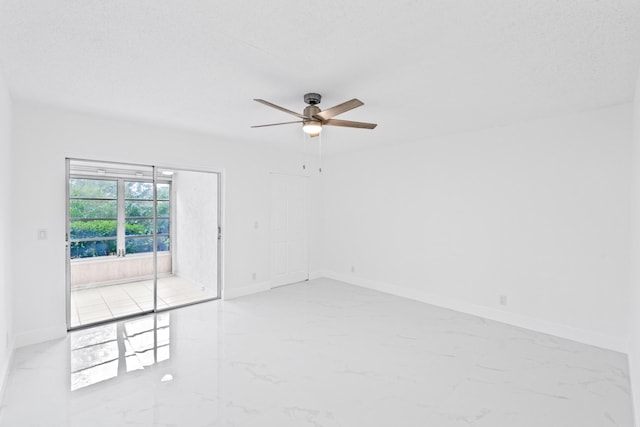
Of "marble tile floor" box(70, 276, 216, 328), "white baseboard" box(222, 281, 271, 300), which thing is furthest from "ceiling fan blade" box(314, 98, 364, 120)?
"marble tile floor" box(70, 276, 216, 328)

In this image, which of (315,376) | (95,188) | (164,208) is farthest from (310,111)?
(95,188)

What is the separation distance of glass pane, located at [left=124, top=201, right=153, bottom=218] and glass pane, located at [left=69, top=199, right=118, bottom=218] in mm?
170

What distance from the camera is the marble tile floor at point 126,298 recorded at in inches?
165

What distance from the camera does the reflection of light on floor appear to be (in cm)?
275

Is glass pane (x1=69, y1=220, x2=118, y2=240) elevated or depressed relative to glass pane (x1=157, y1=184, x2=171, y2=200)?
depressed

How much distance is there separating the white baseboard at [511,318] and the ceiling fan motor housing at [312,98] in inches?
132

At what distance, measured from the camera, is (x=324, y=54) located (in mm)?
2189

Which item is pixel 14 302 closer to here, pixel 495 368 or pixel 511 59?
pixel 495 368

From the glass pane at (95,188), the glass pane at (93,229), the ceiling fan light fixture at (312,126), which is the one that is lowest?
the glass pane at (93,229)

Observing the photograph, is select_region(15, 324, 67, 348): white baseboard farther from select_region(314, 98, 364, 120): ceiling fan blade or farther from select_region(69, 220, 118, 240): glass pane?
select_region(314, 98, 364, 120): ceiling fan blade

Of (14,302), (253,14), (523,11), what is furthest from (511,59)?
(14,302)

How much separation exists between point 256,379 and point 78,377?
59.1 inches

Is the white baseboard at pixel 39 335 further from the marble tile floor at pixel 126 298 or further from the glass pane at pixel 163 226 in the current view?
the glass pane at pixel 163 226

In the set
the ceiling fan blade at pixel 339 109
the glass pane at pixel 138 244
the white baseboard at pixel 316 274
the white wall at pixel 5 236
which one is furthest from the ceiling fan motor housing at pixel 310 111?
the glass pane at pixel 138 244
